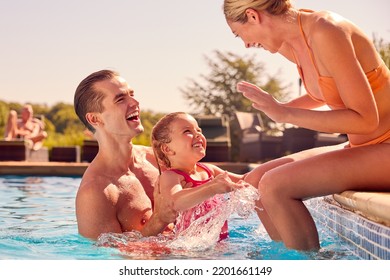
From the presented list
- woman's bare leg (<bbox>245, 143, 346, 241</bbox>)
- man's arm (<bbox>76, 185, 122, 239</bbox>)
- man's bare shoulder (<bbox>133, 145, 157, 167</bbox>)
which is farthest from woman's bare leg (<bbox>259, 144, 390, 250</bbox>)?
man's bare shoulder (<bbox>133, 145, 157, 167</bbox>)

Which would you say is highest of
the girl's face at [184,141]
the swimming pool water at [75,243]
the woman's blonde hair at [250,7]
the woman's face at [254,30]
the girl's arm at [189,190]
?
the woman's blonde hair at [250,7]

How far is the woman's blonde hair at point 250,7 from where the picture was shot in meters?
2.84

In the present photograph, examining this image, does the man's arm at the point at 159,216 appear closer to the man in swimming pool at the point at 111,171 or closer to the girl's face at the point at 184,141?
the man in swimming pool at the point at 111,171

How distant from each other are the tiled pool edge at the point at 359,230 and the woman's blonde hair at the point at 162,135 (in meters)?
0.96

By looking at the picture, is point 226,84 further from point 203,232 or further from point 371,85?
point 371,85

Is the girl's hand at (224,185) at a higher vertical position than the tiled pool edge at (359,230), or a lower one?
higher

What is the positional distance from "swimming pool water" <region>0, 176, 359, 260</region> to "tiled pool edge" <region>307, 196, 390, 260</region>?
0.21 feet

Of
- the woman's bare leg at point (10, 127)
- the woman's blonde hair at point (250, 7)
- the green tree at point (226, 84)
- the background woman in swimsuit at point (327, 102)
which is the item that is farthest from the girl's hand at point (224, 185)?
the green tree at point (226, 84)

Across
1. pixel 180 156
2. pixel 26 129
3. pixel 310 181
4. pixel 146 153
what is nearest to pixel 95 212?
pixel 180 156

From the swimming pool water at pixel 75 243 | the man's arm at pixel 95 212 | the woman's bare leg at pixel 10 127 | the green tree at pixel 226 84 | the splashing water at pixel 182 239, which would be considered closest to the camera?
the swimming pool water at pixel 75 243

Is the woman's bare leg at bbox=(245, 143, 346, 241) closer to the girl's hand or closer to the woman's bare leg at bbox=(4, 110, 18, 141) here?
the girl's hand

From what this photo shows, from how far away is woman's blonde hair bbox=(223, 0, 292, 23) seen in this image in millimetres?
2836
